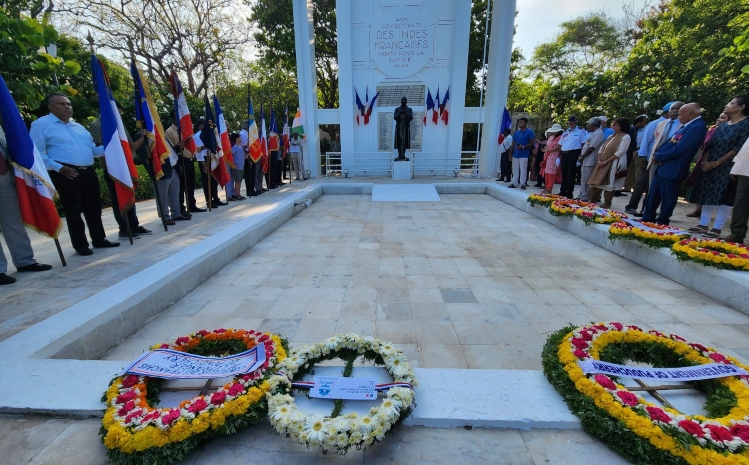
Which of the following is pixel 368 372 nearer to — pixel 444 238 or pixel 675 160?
pixel 444 238

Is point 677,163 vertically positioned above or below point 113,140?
below

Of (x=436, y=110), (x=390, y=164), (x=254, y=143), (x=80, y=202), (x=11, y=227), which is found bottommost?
(x=11, y=227)

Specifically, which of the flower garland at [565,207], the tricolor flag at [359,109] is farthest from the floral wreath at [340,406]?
the tricolor flag at [359,109]

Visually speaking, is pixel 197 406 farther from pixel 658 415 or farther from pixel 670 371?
pixel 670 371

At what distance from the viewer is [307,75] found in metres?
11.7

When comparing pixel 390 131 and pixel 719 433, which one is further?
pixel 390 131

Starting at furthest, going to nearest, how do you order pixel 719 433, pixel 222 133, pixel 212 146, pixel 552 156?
pixel 552 156 < pixel 222 133 < pixel 212 146 < pixel 719 433

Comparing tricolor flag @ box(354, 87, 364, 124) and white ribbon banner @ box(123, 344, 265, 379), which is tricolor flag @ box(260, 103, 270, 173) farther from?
white ribbon banner @ box(123, 344, 265, 379)

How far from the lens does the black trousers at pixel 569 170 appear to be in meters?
6.78

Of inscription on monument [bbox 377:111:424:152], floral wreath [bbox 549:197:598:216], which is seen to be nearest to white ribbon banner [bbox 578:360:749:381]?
floral wreath [bbox 549:197:598:216]

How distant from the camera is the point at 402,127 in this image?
11016 millimetres

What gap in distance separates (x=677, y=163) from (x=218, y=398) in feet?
18.7

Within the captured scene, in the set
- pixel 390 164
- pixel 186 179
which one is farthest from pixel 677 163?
pixel 390 164

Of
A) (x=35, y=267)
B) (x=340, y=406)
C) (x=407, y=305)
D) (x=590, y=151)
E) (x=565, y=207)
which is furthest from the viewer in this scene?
(x=590, y=151)
